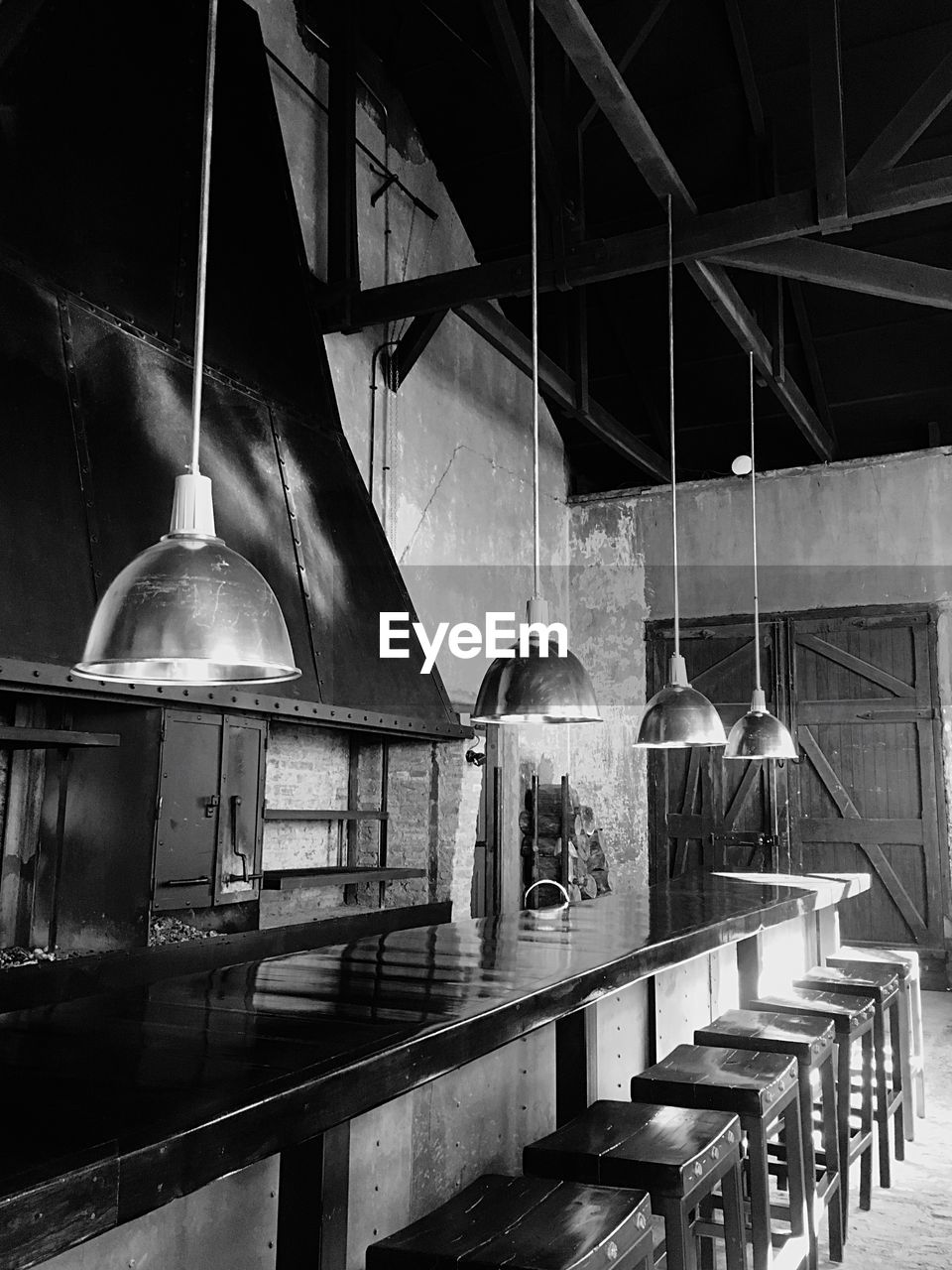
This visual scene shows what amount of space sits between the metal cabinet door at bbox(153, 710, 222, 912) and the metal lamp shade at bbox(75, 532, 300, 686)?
2.10 meters

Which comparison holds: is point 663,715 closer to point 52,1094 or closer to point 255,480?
point 255,480

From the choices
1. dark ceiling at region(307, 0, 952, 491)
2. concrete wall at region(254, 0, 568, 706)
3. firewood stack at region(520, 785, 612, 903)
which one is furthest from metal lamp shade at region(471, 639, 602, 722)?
firewood stack at region(520, 785, 612, 903)

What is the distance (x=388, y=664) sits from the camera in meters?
5.53

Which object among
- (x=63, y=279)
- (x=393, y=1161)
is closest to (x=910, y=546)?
(x=63, y=279)

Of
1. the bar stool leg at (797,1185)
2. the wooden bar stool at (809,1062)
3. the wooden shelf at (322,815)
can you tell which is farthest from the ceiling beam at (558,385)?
the bar stool leg at (797,1185)

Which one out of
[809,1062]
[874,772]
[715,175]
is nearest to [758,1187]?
[809,1062]

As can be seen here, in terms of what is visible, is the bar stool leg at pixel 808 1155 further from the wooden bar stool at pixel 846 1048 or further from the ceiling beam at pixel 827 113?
the ceiling beam at pixel 827 113

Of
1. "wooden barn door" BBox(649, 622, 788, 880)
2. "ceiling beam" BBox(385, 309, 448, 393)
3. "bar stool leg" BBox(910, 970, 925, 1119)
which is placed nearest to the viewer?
"bar stool leg" BBox(910, 970, 925, 1119)

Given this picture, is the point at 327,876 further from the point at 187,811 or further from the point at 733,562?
the point at 733,562

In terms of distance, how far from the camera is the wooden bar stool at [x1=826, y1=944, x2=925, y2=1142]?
471cm

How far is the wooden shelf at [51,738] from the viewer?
3675 mm

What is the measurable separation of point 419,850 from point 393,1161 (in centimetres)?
370

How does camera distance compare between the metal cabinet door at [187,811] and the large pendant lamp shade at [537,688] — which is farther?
the metal cabinet door at [187,811]

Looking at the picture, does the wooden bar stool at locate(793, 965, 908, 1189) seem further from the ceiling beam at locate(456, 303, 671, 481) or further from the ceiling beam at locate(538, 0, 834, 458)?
the ceiling beam at locate(456, 303, 671, 481)
